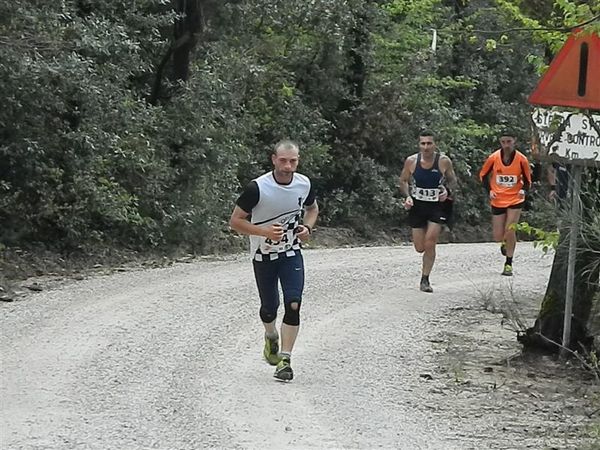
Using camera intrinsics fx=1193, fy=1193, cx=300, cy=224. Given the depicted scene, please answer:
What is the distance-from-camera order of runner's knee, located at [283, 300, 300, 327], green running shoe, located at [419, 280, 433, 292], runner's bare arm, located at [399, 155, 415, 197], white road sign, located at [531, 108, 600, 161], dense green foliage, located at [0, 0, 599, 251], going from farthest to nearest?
dense green foliage, located at [0, 0, 599, 251]
green running shoe, located at [419, 280, 433, 292]
runner's bare arm, located at [399, 155, 415, 197]
white road sign, located at [531, 108, 600, 161]
runner's knee, located at [283, 300, 300, 327]

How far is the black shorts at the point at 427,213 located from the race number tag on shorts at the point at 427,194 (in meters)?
0.05

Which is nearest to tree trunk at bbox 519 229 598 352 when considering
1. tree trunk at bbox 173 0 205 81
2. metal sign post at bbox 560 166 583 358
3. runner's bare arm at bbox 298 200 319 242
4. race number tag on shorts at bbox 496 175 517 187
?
metal sign post at bbox 560 166 583 358

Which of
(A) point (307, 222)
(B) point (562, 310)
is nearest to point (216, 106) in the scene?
(B) point (562, 310)

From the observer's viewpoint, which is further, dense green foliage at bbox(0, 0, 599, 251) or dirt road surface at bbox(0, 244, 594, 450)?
dense green foliage at bbox(0, 0, 599, 251)

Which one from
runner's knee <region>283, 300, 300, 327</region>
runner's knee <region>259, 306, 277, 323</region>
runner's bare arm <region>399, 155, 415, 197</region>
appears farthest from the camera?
runner's bare arm <region>399, 155, 415, 197</region>

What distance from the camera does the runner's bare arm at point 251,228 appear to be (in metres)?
9.41

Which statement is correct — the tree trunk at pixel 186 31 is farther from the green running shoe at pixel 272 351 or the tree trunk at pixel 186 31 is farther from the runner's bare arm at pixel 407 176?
the green running shoe at pixel 272 351

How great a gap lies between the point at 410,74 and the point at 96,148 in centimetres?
1329

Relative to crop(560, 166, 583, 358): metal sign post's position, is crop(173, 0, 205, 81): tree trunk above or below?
above

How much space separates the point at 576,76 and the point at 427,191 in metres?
5.45

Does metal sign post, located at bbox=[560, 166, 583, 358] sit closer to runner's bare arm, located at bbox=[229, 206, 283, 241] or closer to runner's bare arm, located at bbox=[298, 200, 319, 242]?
runner's bare arm, located at bbox=[298, 200, 319, 242]

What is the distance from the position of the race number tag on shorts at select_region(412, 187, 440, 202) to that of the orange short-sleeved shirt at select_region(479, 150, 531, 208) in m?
1.88

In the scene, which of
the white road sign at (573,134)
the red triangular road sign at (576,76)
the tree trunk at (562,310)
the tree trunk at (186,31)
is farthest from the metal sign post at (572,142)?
the tree trunk at (186,31)

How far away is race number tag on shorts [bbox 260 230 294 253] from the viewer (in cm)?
955
